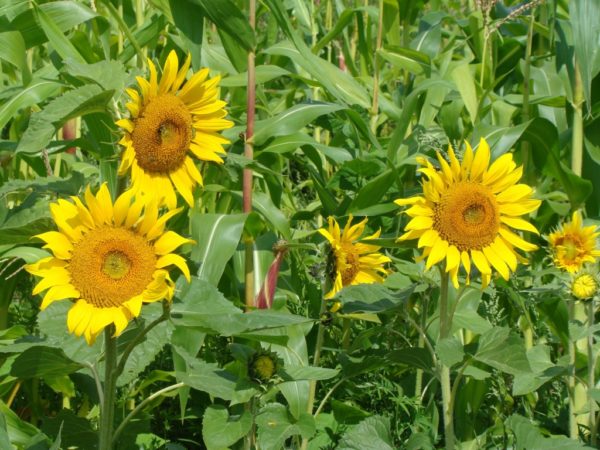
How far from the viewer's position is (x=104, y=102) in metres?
1.82

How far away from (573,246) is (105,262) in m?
1.36

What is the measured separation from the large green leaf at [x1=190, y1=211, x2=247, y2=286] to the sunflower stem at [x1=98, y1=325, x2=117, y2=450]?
25.2 inches

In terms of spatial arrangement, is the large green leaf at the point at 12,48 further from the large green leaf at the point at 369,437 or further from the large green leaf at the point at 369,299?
the large green leaf at the point at 369,437

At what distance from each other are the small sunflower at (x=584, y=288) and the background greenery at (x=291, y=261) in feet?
0.22

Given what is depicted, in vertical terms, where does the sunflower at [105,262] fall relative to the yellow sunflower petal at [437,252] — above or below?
above

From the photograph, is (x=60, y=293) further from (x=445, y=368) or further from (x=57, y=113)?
(x=445, y=368)

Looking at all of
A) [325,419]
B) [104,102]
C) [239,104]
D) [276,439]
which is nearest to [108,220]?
[104,102]

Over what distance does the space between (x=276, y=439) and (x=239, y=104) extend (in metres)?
1.39

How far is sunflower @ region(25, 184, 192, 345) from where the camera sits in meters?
1.63

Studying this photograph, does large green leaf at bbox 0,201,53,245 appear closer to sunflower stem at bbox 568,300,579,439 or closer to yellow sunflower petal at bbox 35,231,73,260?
yellow sunflower petal at bbox 35,231,73,260

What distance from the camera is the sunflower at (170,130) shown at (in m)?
1.87

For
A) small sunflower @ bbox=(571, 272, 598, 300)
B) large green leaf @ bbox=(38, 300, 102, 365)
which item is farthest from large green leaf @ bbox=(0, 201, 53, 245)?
small sunflower @ bbox=(571, 272, 598, 300)

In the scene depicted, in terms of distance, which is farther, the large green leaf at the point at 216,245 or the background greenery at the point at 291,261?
the large green leaf at the point at 216,245

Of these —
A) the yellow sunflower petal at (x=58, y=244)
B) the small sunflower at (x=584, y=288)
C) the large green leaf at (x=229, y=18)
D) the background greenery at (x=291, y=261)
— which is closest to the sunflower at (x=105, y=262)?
the yellow sunflower petal at (x=58, y=244)
